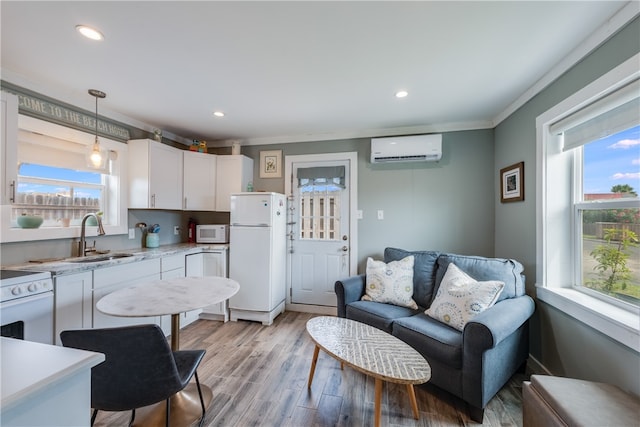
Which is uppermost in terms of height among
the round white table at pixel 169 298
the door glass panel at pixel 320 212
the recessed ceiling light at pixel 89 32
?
the recessed ceiling light at pixel 89 32

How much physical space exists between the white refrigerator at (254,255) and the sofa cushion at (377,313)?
112 cm

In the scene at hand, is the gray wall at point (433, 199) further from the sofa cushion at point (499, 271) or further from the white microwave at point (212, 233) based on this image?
the white microwave at point (212, 233)

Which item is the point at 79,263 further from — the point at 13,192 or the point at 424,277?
the point at 424,277

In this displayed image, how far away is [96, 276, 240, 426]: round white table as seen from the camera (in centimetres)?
149

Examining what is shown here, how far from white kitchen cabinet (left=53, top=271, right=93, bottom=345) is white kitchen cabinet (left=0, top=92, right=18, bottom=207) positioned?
2.17 ft

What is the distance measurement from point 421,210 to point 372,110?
1.34 m

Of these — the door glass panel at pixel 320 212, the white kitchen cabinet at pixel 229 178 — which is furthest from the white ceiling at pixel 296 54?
the door glass panel at pixel 320 212

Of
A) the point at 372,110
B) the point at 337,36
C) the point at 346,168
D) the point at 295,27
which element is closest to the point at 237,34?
the point at 295,27

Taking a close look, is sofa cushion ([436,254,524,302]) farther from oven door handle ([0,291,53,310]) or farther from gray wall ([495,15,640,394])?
oven door handle ([0,291,53,310])

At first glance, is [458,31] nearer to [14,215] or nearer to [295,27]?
[295,27]

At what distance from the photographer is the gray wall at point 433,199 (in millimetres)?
3076

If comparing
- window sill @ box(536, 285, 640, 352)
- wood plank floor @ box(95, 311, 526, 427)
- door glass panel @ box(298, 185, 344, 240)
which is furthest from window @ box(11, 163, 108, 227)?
window sill @ box(536, 285, 640, 352)

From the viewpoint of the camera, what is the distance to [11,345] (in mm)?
782

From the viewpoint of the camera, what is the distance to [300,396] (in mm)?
1906
